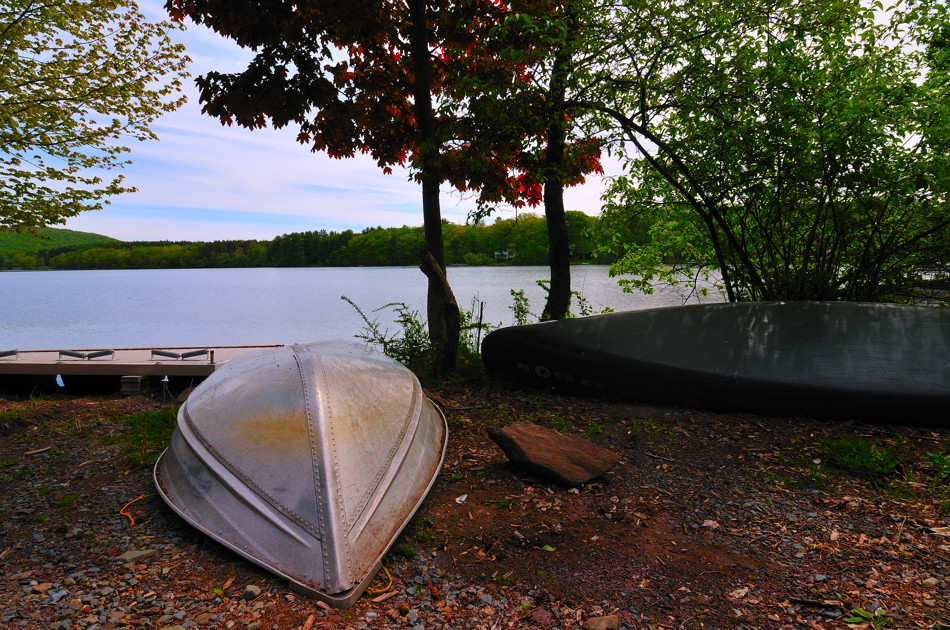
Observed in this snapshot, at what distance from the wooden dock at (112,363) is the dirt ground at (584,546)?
8.36 ft

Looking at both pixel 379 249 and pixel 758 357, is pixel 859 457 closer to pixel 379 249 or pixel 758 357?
pixel 758 357

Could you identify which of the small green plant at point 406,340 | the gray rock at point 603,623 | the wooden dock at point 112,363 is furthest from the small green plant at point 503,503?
the wooden dock at point 112,363

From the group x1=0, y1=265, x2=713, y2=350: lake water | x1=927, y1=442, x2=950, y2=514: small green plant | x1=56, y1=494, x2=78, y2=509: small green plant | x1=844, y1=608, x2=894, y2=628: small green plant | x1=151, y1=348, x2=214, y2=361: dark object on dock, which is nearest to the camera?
x1=844, y1=608, x2=894, y2=628: small green plant

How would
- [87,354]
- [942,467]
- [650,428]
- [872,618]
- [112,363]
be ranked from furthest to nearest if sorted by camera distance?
[87,354] → [112,363] → [650,428] → [942,467] → [872,618]

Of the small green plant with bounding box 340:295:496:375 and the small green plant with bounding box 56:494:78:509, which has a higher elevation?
the small green plant with bounding box 340:295:496:375

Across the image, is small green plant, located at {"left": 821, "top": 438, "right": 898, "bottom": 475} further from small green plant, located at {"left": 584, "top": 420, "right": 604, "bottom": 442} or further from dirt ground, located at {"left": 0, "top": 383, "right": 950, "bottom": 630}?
small green plant, located at {"left": 584, "top": 420, "right": 604, "bottom": 442}

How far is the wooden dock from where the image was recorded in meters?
6.56

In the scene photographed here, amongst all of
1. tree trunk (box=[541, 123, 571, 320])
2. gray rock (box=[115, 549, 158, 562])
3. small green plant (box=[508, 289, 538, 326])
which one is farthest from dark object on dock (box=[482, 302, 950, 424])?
gray rock (box=[115, 549, 158, 562])

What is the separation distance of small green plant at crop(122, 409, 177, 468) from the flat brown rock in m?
2.78

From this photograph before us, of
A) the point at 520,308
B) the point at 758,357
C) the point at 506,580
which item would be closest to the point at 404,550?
the point at 506,580

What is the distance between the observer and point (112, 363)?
6578mm

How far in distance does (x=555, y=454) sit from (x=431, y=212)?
4.01 meters

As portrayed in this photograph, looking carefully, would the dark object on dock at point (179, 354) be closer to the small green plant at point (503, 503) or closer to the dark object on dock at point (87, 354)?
the dark object on dock at point (87, 354)

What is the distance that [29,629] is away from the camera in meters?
2.05
